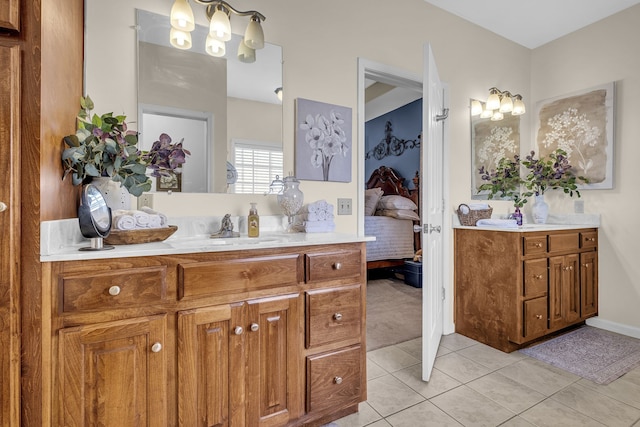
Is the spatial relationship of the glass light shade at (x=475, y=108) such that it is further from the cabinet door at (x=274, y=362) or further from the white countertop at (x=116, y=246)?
the cabinet door at (x=274, y=362)

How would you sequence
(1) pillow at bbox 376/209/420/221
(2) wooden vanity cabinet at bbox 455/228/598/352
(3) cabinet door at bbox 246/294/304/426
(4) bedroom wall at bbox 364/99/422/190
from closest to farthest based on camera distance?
Answer: (3) cabinet door at bbox 246/294/304/426 < (2) wooden vanity cabinet at bbox 455/228/598/352 < (1) pillow at bbox 376/209/420/221 < (4) bedroom wall at bbox 364/99/422/190

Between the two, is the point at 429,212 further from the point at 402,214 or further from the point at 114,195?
the point at 402,214

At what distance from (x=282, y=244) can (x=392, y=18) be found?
208 centimetres

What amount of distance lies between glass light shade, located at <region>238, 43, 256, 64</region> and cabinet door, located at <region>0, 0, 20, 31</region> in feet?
3.42

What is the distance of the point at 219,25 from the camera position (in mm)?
1744

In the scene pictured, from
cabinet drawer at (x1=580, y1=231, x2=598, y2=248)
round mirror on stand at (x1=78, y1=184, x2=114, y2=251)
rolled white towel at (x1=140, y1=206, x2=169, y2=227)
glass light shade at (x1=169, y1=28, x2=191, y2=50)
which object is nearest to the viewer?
round mirror on stand at (x1=78, y1=184, x2=114, y2=251)

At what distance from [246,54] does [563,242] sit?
2.82m

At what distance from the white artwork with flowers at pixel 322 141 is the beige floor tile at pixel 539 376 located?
5.52ft

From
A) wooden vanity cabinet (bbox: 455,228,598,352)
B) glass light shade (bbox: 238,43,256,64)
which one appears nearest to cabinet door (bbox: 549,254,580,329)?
wooden vanity cabinet (bbox: 455,228,598,352)

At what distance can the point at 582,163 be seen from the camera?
2.96m

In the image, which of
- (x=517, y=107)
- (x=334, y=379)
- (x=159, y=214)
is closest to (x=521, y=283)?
(x=334, y=379)

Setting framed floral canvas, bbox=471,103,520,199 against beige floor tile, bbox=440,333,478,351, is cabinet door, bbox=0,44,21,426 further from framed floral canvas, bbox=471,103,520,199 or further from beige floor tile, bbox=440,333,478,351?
framed floral canvas, bbox=471,103,520,199

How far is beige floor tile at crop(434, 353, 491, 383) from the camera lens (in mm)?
2037

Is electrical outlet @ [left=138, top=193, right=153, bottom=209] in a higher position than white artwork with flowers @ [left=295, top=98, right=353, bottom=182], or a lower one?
lower
